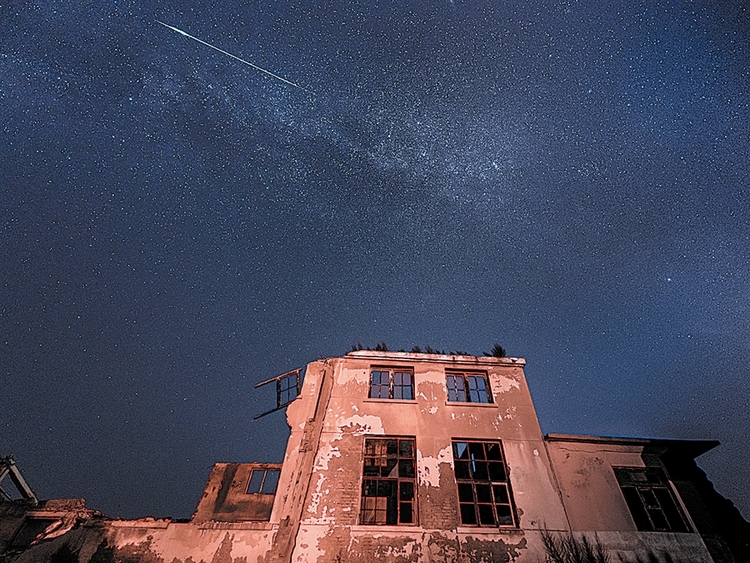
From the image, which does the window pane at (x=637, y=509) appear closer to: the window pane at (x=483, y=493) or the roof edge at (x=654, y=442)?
the roof edge at (x=654, y=442)

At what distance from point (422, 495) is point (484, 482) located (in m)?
2.03

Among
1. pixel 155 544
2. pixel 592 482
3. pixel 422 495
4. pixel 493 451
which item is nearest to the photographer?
pixel 155 544

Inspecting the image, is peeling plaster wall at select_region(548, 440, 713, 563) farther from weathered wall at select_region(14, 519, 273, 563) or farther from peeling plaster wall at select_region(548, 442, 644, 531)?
weathered wall at select_region(14, 519, 273, 563)

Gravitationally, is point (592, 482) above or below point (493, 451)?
below

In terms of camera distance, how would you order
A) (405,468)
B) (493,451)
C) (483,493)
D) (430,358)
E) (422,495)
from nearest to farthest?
(422,495)
(483,493)
(493,451)
(405,468)
(430,358)

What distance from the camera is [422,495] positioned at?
11023mm

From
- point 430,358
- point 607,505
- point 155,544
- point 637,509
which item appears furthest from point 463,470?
point 155,544

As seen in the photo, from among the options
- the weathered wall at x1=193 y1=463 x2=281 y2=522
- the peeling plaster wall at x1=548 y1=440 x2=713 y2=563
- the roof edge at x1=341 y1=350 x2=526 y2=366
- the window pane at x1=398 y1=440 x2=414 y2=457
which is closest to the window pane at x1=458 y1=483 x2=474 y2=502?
the window pane at x1=398 y1=440 x2=414 y2=457

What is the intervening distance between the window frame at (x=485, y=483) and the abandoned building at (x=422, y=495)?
0.15 ft

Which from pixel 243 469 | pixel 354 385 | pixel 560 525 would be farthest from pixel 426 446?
pixel 243 469

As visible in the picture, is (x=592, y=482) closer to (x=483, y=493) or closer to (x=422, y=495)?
(x=483, y=493)

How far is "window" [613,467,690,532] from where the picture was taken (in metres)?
11.3

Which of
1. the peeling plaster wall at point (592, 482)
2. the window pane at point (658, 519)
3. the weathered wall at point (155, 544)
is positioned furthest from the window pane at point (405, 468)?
the window pane at point (658, 519)

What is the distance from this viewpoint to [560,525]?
35.1 ft
